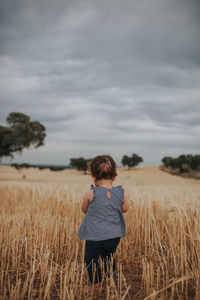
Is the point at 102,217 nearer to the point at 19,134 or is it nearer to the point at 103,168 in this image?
the point at 103,168

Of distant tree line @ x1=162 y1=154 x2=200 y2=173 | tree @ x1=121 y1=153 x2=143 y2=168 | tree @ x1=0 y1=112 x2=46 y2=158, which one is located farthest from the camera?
tree @ x1=121 y1=153 x2=143 y2=168

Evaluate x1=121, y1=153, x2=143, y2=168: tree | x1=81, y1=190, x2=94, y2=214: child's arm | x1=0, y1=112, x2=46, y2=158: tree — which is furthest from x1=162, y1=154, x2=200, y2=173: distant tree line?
x1=81, y1=190, x2=94, y2=214: child's arm

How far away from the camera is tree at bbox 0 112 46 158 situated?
81.0 feet

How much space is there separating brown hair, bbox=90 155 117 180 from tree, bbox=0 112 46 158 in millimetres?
23658

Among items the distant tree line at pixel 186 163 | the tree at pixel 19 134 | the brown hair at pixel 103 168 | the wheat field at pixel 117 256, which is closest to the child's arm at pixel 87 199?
the brown hair at pixel 103 168

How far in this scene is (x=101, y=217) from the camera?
8.21 feet

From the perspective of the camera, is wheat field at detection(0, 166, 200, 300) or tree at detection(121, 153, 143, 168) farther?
tree at detection(121, 153, 143, 168)

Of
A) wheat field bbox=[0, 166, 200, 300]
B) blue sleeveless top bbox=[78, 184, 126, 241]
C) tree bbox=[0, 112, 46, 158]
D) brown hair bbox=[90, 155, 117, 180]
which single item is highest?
tree bbox=[0, 112, 46, 158]

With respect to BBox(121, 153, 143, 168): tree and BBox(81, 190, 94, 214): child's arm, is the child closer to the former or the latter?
BBox(81, 190, 94, 214): child's arm

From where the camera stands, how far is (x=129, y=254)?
302 cm

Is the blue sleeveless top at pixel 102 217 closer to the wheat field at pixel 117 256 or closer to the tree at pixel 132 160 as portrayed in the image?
the wheat field at pixel 117 256

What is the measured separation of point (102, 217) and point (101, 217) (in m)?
0.01

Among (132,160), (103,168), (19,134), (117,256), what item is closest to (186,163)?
(132,160)

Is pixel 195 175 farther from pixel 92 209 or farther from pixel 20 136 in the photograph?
pixel 92 209
